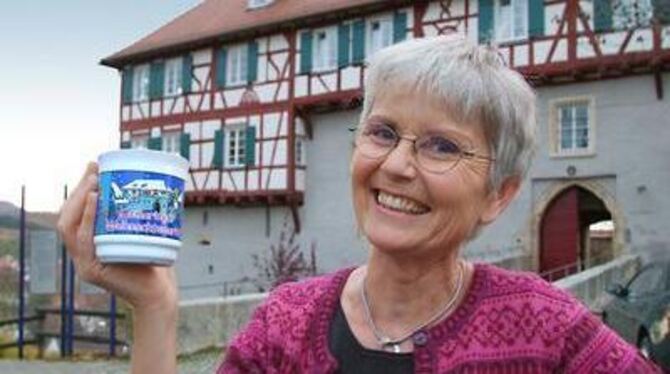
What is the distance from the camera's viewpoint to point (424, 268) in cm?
208

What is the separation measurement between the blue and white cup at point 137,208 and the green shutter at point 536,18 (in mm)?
20475

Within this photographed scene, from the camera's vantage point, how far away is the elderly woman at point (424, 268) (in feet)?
6.41

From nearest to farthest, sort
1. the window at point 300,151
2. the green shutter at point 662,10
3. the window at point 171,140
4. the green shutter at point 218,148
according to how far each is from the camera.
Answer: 1. the green shutter at point 662,10
2. the window at point 300,151
3. the green shutter at point 218,148
4. the window at point 171,140

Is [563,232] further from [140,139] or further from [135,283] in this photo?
[135,283]

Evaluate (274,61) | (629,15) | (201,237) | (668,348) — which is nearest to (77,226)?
(668,348)

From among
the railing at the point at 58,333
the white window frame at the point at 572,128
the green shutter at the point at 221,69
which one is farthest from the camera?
the green shutter at the point at 221,69

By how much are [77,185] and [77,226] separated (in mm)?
83

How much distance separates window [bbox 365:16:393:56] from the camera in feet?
80.2

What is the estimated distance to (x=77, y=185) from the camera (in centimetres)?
198

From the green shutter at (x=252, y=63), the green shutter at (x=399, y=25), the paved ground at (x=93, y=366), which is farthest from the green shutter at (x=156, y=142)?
the paved ground at (x=93, y=366)

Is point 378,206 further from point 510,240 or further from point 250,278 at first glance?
point 250,278

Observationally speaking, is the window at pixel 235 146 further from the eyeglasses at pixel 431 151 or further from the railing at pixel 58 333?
the eyeglasses at pixel 431 151

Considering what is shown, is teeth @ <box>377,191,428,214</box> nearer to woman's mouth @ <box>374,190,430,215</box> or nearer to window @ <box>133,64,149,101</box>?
woman's mouth @ <box>374,190,430,215</box>

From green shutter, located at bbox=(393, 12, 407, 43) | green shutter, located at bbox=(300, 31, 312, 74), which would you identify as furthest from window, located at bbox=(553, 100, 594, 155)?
green shutter, located at bbox=(300, 31, 312, 74)
